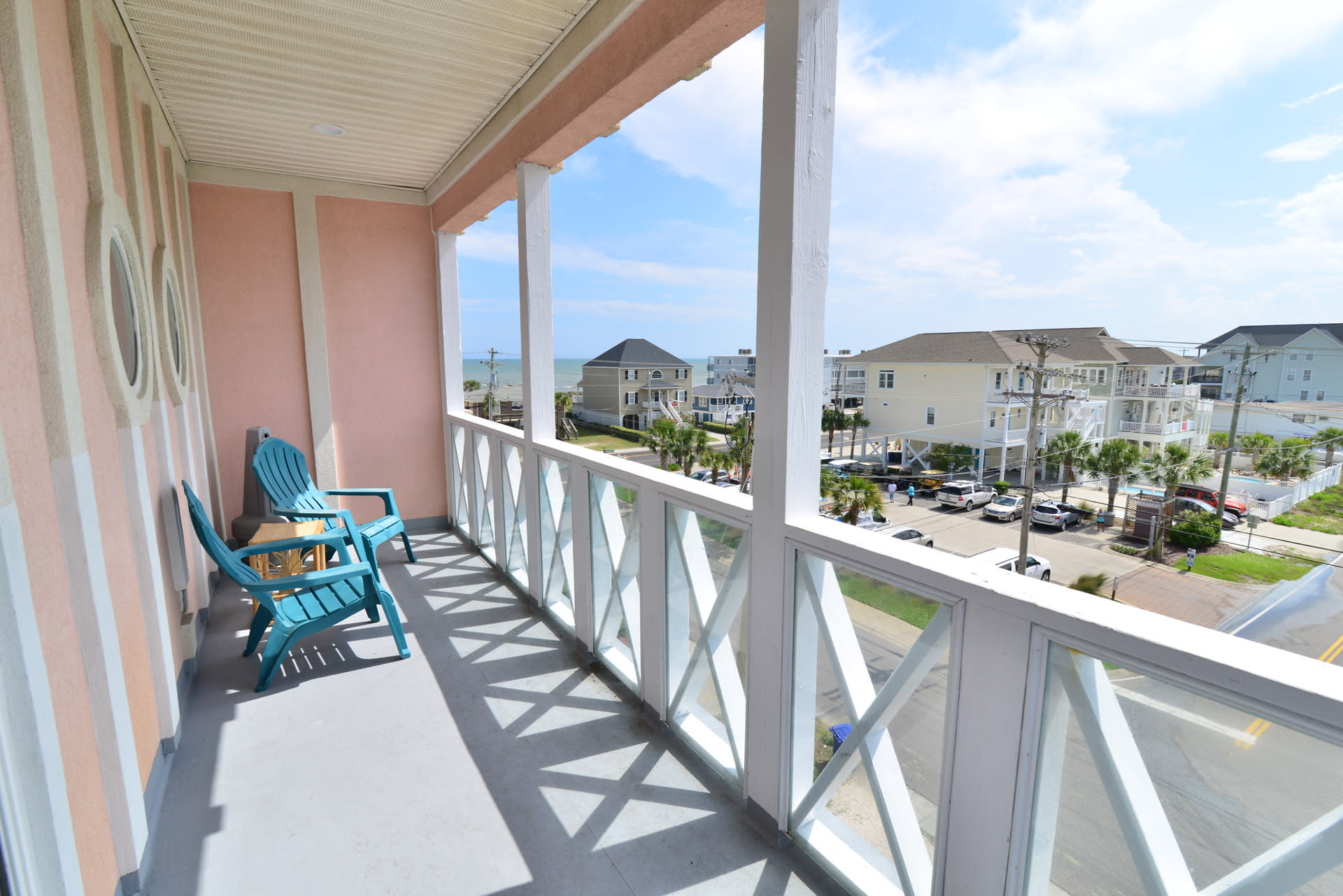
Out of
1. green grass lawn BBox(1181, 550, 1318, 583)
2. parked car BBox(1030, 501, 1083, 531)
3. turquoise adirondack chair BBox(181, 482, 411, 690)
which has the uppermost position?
parked car BBox(1030, 501, 1083, 531)

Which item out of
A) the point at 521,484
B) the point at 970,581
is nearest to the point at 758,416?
the point at 970,581

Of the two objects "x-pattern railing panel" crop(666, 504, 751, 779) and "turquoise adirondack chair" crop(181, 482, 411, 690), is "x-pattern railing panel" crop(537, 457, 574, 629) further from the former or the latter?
"x-pattern railing panel" crop(666, 504, 751, 779)

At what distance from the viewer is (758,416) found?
6.11ft

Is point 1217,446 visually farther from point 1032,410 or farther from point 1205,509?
point 1032,410

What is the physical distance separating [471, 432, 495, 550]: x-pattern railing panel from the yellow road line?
430 cm

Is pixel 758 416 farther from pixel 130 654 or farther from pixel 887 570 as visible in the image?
pixel 130 654

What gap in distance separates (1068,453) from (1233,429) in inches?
12.3

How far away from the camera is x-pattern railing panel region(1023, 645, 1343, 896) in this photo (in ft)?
2.97

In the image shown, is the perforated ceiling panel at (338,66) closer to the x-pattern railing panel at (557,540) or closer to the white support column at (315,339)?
the white support column at (315,339)

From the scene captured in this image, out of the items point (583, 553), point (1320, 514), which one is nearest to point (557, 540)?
point (583, 553)

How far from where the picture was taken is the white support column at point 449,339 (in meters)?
5.31

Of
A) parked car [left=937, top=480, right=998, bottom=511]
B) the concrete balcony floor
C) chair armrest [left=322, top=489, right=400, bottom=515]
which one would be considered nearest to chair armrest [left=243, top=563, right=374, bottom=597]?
the concrete balcony floor

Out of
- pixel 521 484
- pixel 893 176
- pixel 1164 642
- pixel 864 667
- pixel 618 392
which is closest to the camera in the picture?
pixel 1164 642

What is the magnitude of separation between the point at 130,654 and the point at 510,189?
129 inches
